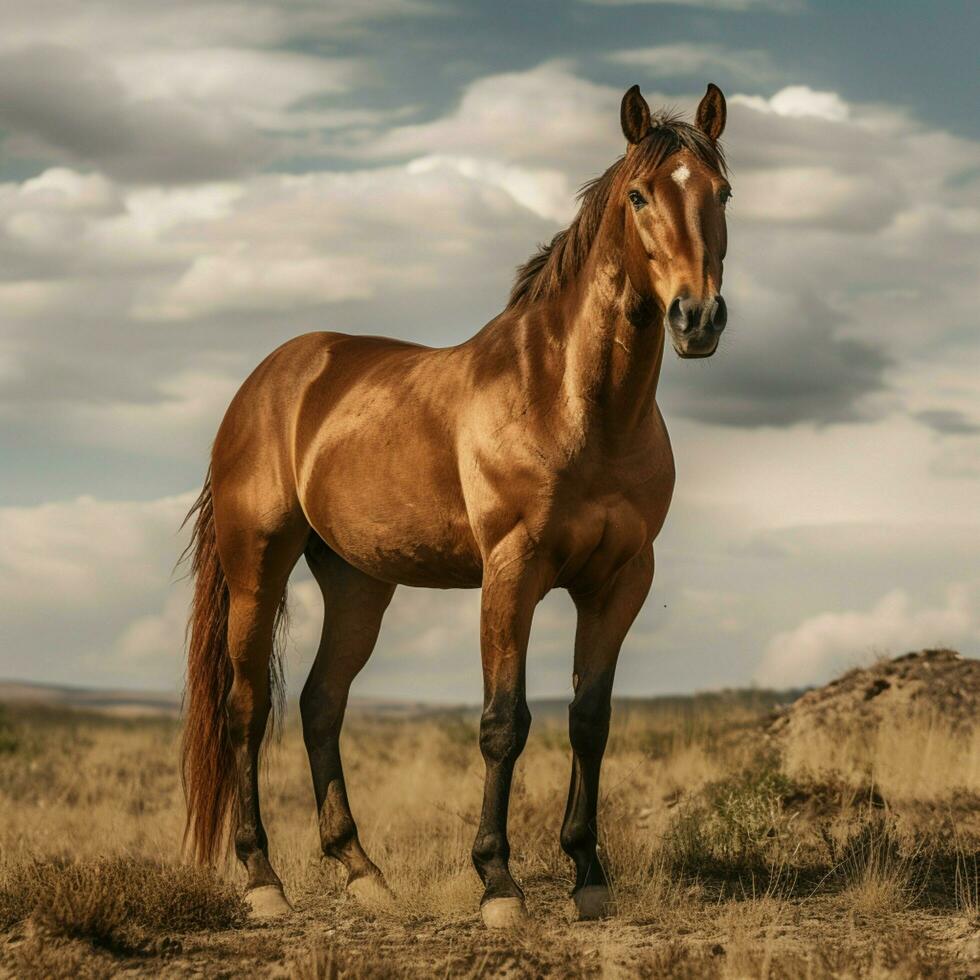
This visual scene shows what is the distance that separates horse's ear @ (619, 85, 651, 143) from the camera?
6031 mm

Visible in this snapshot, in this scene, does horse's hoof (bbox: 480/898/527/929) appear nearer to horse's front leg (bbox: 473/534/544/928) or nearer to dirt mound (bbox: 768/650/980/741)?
horse's front leg (bbox: 473/534/544/928)

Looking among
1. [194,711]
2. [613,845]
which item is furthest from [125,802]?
[613,845]

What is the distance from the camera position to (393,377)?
7.39m

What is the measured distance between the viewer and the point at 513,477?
6.08m

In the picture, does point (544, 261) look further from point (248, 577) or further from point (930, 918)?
point (930, 918)

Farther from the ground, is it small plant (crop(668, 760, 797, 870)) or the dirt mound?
the dirt mound

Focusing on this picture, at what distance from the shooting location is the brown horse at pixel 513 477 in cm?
590

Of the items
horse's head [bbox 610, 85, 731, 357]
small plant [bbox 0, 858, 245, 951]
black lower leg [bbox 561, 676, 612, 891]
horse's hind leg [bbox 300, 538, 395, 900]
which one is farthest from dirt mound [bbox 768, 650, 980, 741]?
horse's head [bbox 610, 85, 731, 357]

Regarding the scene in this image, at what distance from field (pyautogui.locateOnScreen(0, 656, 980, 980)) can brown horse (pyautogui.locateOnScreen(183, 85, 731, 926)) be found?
488 millimetres

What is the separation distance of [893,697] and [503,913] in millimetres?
8173

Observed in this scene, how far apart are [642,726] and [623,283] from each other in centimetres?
1200

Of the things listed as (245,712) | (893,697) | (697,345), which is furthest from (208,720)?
(893,697)

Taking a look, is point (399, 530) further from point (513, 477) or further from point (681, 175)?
point (681, 175)

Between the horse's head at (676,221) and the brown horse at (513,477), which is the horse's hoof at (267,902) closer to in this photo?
the brown horse at (513,477)
